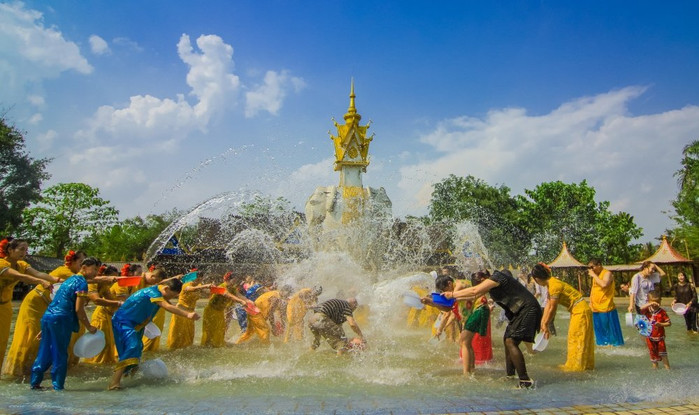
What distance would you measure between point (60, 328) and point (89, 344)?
411mm

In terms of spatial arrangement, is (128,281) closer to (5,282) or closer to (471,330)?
(5,282)

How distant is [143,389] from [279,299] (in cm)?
508

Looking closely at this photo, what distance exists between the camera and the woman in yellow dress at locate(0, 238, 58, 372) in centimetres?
639

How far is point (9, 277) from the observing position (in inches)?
252

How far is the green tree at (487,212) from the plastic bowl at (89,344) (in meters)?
41.1

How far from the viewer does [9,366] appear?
676cm

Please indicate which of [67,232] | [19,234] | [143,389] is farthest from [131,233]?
[143,389]

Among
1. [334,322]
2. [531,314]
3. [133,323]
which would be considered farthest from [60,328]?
[531,314]

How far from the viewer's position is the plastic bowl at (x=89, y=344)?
252 inches

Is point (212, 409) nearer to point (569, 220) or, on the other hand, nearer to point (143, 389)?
point (143, 389)

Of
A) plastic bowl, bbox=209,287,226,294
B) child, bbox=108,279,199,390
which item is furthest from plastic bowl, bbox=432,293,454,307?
plastic bowl, bbox=209,287,226,294

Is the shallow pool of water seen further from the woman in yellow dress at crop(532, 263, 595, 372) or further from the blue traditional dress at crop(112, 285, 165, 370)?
the blue traditional dress at crop(112, 285, 165, 370)

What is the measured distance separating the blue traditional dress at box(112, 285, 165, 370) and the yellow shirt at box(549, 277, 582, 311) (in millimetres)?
5534

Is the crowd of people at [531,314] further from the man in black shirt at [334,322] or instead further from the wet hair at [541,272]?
the man in black shirt at [334,322]
